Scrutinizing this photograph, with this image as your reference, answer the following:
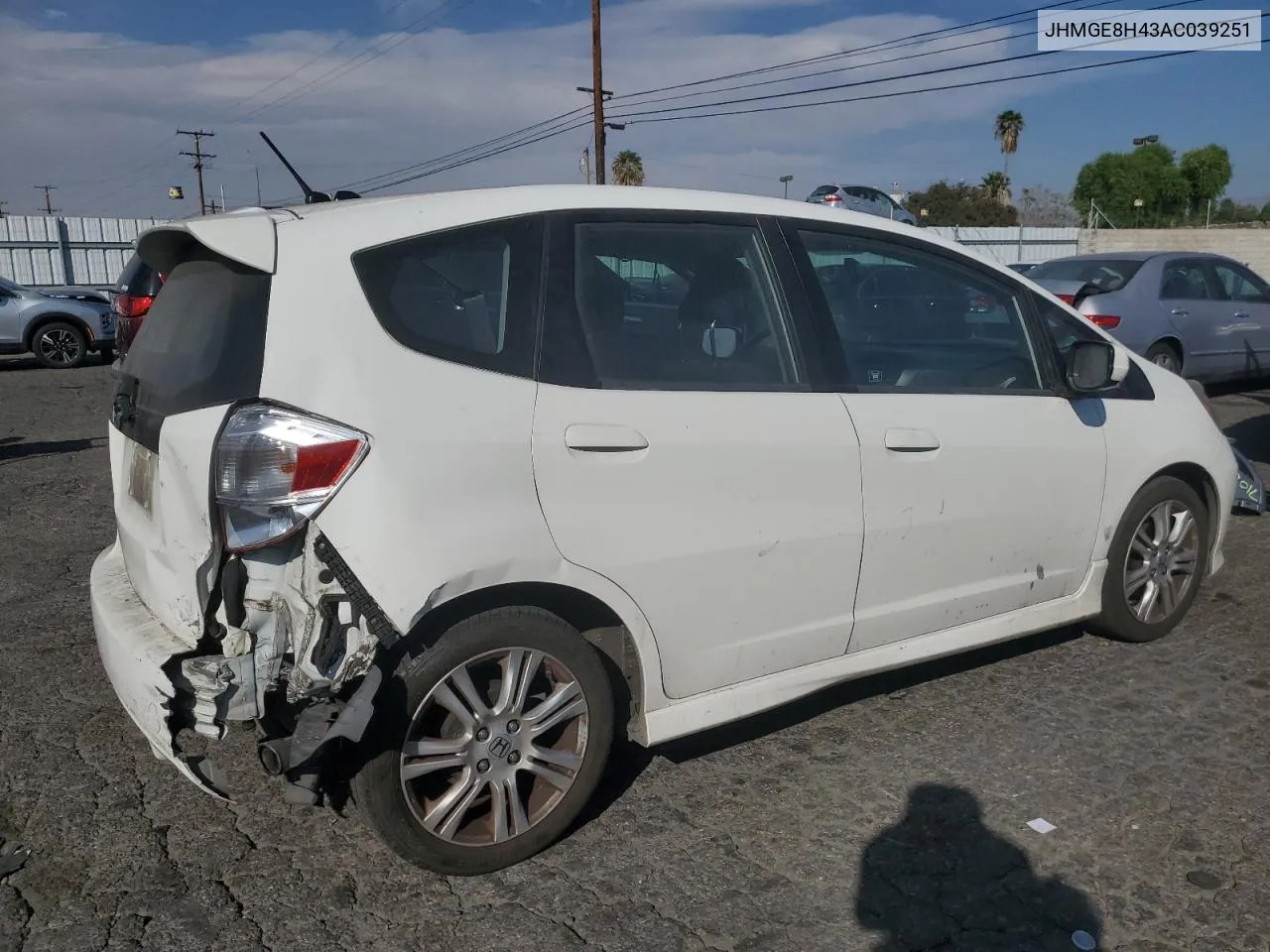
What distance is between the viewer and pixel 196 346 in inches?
114

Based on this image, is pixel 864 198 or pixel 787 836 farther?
pixel 864 198

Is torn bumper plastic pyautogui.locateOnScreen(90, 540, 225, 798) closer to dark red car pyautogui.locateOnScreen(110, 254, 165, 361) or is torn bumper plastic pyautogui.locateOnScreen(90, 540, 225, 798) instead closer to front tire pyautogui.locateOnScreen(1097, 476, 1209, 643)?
front tire pyautogui.locateOnScreen(1097, 476, 1209, 643)

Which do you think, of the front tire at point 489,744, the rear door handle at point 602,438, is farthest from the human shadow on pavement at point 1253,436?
the front tire at point 489,744

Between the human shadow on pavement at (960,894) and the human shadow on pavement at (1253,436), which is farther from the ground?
the human shadow on pavement at (1253,436)

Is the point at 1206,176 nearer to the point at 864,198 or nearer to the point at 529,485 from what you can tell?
the point at 864,198

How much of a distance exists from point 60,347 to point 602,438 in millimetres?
16584

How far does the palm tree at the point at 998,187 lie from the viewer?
6738 centimetres

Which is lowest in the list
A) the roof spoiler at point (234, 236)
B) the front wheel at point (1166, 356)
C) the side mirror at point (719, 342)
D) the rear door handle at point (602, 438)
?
the front wheel at point (1166, 356)

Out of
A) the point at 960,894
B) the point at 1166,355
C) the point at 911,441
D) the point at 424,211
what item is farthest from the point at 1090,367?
the point at 1166,355

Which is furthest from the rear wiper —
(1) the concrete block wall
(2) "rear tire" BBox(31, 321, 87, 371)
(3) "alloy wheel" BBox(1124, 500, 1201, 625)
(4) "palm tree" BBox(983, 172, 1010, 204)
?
(4) "palm tree" BBox(983, 172, 1010, 204)

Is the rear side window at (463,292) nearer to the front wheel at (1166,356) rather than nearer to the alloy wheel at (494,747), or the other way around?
the alloy wheel at (494,747)

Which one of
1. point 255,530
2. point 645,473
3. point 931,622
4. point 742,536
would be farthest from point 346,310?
point 931,622

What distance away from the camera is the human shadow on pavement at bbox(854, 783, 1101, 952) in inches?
106

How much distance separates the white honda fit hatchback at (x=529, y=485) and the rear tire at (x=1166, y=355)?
809 cm
